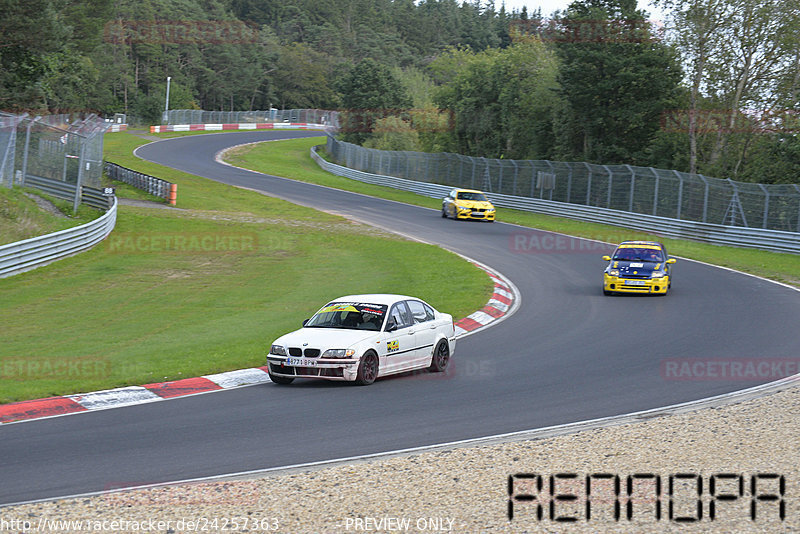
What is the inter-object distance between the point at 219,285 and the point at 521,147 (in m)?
44.7

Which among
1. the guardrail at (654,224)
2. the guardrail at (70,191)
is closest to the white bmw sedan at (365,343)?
the guardrail at (70,191)

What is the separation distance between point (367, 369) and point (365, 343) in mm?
385

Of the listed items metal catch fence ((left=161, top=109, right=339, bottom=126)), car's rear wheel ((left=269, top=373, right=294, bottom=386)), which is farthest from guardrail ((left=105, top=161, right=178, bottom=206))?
metal catch fence ((left=161, top=109, right=339, bottom=126))

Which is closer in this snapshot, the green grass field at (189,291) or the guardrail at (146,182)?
the green grass field at (189,291)

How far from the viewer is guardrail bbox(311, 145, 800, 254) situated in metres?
32.9

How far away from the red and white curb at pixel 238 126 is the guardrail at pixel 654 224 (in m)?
50.2

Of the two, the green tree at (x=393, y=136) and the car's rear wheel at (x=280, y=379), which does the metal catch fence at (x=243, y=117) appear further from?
the car's rear wheel at (x=280, y=379)

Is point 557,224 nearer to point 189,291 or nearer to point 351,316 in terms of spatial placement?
point 189,291

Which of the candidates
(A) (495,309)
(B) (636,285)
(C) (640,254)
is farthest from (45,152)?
(B) (636,285)

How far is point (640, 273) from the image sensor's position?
23344 mm

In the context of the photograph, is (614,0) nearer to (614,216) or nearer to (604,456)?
(614,216)

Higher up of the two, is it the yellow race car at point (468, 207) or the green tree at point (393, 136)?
the green tree at point (393, 136)

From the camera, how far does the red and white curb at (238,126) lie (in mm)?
98750

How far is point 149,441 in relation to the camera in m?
9.53
